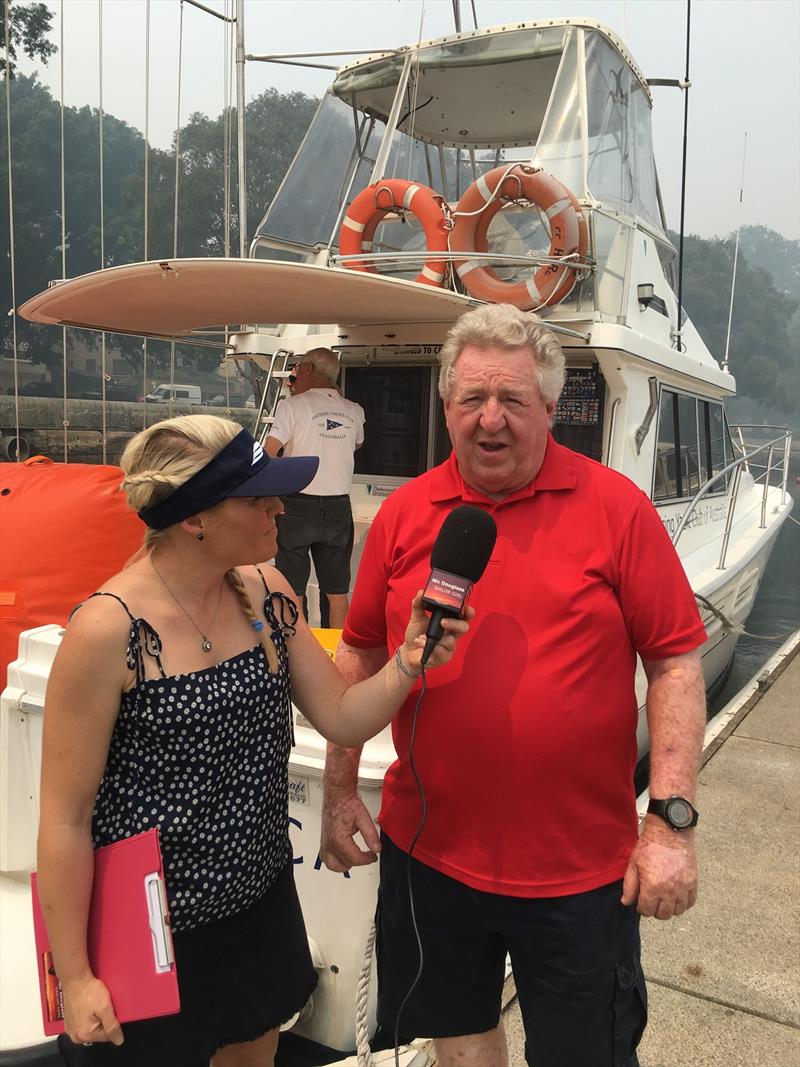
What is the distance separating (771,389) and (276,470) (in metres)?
78.8

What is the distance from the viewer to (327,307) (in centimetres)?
460

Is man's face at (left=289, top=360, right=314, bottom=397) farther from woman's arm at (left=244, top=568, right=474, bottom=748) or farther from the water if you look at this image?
the water

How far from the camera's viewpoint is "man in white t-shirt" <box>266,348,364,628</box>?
4922 mm

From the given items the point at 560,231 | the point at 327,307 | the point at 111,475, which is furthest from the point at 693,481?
the point at 111,475

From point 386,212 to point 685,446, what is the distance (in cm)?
276

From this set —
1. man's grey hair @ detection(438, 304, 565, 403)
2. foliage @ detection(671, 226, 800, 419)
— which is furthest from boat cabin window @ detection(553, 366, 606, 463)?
foliage @ detection(671, 226, 800, 419)

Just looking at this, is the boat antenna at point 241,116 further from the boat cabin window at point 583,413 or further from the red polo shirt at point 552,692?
the red polo shirt at point 552,692

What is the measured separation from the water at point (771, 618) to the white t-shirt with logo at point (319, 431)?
11.3 feet

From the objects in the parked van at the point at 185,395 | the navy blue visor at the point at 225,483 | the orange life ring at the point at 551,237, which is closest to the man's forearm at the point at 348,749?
the navy blue visor at the point at 225,483

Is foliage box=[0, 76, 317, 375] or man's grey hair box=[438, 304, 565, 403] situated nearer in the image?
man's grey hair box=[438, 304, 565, 403]

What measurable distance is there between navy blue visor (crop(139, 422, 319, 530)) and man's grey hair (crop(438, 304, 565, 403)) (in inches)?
19.4

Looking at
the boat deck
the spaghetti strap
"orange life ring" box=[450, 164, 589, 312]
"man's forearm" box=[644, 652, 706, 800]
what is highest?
"orange life ring" box=[450, 164, 589, 312]

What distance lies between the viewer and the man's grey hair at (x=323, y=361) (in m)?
5.00

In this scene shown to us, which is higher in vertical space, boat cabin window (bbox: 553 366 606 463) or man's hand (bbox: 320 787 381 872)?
boat cabin window (bbox: 553 366 606 463)
